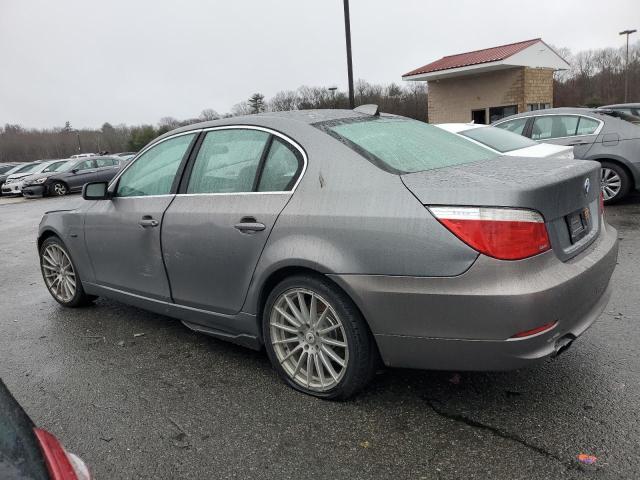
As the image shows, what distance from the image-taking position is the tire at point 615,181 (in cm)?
821

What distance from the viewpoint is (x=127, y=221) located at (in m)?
3.95

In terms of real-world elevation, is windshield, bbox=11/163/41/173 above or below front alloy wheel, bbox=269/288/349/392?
above

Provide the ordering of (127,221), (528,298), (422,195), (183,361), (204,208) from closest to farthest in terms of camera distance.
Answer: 1. (528,298)
2. (422,195)
3. (204,208)
4. (183,361)
5. (127,221)

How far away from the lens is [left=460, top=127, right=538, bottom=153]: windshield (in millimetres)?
6809

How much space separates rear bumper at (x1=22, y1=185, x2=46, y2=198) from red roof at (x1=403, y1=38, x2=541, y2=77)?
16.3 metres

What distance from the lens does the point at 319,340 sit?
2.92 meters

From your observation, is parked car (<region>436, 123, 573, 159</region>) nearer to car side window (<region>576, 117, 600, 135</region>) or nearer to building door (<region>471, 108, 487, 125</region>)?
car side window (<region>576, 117, 600, 135</region>)

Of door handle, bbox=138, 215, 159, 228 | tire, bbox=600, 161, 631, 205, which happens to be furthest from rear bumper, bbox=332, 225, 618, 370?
tire, bbox=600, 161, 631, 205

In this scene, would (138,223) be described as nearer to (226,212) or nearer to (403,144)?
(226,212)

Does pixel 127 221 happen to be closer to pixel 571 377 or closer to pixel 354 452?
pixel 354 452

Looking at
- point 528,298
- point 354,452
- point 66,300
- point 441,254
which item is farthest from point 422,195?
point 66,300

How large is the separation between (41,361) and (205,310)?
139cm

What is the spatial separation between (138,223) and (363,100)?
139ft

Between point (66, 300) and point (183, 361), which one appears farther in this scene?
point (66, 300)
